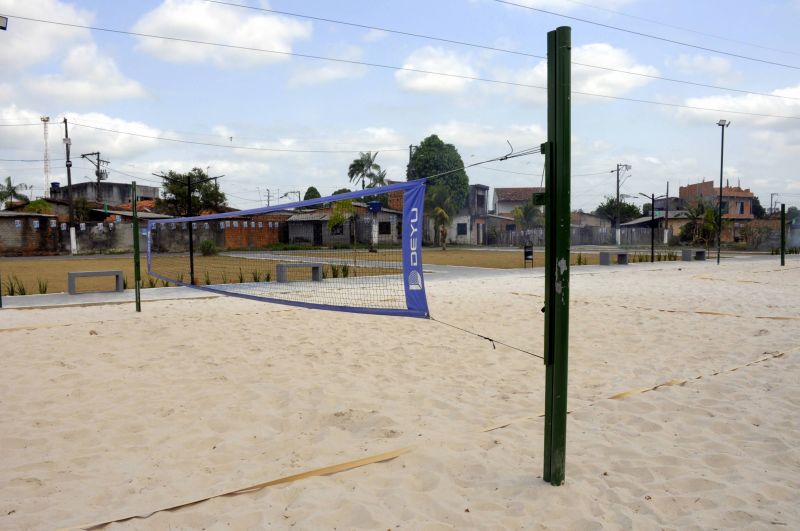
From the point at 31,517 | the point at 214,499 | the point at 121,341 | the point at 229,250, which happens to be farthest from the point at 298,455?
the point at 229,250

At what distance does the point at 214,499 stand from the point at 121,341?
467 centimetres

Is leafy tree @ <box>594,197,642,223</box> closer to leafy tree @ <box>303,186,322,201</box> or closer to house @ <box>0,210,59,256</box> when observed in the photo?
leafy tree @ <box>303,186,322,201</box>

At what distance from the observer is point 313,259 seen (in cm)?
2241

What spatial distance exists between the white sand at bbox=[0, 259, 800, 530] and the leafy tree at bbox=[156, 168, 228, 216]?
34.4m

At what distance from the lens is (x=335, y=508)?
2.82 metres

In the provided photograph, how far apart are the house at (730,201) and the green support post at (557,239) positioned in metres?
56.2

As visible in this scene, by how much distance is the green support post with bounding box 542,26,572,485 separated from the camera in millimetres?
2918

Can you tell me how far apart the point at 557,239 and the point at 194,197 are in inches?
1609

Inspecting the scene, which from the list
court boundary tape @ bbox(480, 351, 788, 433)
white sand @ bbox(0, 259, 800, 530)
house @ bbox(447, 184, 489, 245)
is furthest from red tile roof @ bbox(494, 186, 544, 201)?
court boundary tape @ bbox(480, 351, 788, 433)

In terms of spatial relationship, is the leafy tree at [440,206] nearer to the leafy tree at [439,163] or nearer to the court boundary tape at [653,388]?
the leafy tree at [439,163]

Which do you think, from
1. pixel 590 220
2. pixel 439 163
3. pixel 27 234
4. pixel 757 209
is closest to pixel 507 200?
pixel 590 220

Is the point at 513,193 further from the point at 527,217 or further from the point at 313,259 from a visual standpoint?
the point at 313,259

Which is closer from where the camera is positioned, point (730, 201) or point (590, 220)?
point (730, 201)

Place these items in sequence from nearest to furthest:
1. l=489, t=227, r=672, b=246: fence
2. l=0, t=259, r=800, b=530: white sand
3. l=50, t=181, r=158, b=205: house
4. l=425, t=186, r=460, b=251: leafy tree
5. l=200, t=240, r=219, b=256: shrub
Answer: l=0, t=259, r=800, b=530: white sand < l=200, t=240, r=219, b=256: shrub < l=425, t=186, r=460, b=251: leafy tree < l=489, t=227, r=672, b=246: fence < l=50, t=181, r=158, b=205: house
